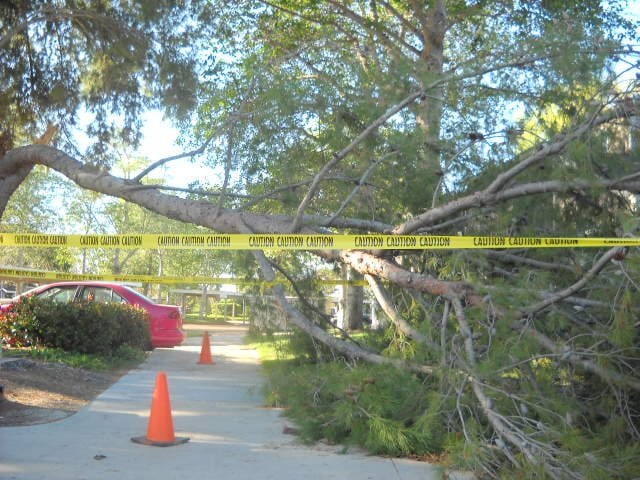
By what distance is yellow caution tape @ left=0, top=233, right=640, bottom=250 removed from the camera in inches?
245

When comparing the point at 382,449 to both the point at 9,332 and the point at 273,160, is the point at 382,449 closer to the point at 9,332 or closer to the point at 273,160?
the point at 273,160

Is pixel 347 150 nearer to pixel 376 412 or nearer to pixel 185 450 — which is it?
pixel 376 412

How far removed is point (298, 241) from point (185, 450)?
6.92 feet

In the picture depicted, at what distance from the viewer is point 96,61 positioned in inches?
452

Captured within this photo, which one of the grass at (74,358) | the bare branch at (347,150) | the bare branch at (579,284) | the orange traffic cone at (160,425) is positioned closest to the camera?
the bare branch at (579,284)

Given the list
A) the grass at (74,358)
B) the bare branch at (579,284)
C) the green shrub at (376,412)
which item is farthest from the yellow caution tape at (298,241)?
the grass at (74,358)

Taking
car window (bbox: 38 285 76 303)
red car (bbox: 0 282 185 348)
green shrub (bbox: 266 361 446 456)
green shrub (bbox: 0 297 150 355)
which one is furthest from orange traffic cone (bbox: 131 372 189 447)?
red car (bbox: 0 282 185 348)

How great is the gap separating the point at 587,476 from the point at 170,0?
28.1 feet

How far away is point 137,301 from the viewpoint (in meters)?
16.0

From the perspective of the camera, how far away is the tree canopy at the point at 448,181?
5785 millimetres

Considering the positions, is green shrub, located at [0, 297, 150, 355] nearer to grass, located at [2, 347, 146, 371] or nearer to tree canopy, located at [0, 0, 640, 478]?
grass, located at [2, 347, 146, 371]

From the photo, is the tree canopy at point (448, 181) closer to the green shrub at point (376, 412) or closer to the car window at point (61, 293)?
the green shrub at point (376, 412)

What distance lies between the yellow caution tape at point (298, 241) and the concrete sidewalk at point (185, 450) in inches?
69.6

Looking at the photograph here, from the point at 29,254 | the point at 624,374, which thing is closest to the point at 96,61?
the point at 624,374
